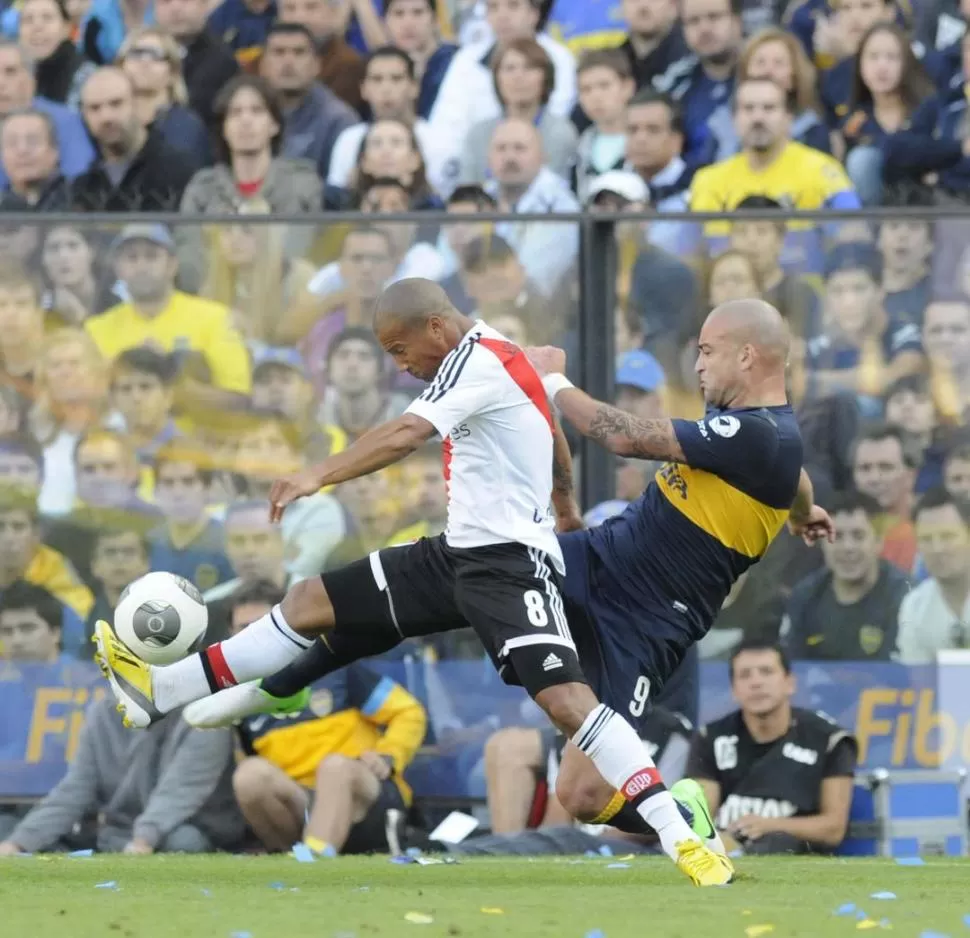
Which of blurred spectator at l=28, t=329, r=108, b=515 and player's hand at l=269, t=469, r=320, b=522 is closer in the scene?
player's hand at l=269, t=469, r=320, b=522

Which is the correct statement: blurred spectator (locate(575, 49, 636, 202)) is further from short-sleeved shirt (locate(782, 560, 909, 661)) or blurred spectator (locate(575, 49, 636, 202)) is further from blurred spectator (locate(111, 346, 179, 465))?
short-sleeved shirt (locate(782, 560, 909, 661))

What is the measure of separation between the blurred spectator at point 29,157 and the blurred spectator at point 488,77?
7.78 feet

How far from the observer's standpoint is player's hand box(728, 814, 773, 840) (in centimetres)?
958

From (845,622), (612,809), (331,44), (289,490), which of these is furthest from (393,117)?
(289,490)

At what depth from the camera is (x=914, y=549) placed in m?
10.3

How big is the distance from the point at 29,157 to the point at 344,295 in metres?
3.08

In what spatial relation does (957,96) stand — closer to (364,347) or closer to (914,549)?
(914,549)

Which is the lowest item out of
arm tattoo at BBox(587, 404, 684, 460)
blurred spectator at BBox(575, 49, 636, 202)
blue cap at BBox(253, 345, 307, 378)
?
arm tattoo at BBox(587, 404, 684, 460)

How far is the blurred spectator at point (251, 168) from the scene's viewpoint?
1220cm

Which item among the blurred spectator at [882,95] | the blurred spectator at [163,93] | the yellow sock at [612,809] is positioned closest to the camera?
the yellow sock at [612,809]

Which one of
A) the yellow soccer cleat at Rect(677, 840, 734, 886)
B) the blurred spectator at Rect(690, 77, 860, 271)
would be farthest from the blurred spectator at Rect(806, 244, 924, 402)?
the yellow soccer cleat at Rect(677, 840, 734, 886)

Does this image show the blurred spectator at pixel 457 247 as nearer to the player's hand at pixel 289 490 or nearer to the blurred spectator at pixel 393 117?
the blurred spectator at pixel 393 117

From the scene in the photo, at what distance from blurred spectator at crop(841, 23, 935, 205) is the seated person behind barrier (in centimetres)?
322

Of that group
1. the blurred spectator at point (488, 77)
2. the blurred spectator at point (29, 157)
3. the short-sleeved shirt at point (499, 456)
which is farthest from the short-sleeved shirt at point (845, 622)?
the blurred spectator at point (29, 157)
